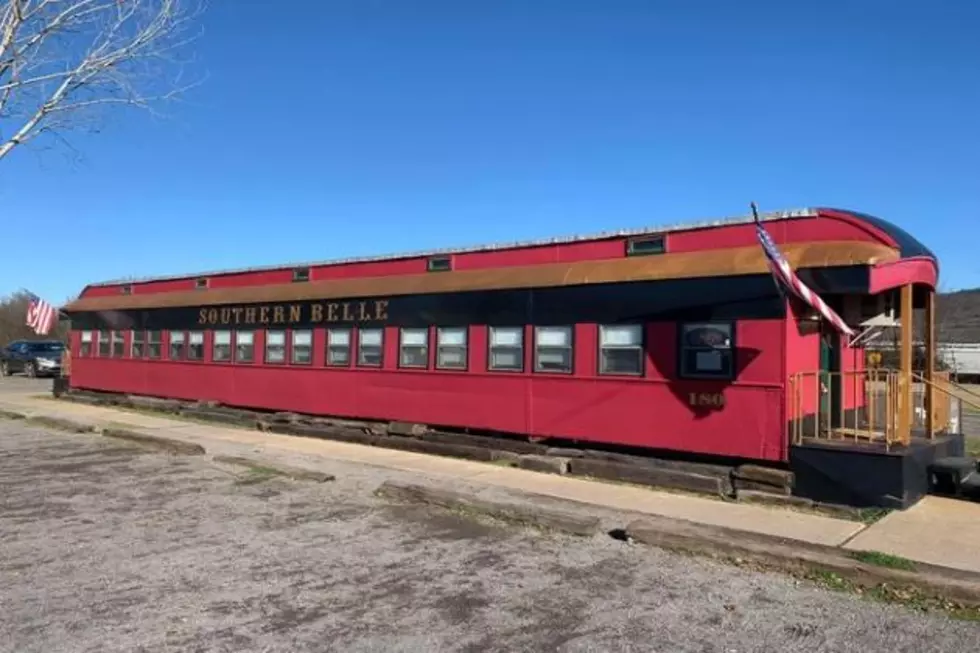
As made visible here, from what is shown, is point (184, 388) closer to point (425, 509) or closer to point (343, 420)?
point (343, 420)

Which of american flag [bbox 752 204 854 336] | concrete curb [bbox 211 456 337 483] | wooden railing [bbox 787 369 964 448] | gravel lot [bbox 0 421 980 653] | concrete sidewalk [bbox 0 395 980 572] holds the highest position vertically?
american flag [bbox 752 204 854 336]

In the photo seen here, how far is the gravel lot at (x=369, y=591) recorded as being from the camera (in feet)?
17.4

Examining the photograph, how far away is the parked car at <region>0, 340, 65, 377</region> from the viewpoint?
124 ft

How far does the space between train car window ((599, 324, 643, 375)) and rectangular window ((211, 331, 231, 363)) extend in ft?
32.7

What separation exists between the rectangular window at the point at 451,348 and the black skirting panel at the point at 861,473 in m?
5.60

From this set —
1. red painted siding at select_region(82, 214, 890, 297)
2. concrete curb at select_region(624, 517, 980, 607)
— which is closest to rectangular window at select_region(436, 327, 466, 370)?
red painted siding at select_region(82, 214, 890, 297)

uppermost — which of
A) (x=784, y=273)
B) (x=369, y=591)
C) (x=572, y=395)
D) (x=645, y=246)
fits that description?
(x=645, y=246)

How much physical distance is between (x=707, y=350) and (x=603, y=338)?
161 cm

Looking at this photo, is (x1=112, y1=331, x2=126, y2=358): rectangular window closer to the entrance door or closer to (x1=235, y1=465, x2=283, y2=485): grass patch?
(x1=235, y1=465, x2=283, y2=485): grass patch

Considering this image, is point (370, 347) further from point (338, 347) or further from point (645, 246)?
point (645, 246)

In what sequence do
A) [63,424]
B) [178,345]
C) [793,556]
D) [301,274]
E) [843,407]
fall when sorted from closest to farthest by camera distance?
[793,556]
[843,407]
[63,424]
[301,274]
[178,345]

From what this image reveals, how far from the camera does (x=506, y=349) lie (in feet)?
43.3

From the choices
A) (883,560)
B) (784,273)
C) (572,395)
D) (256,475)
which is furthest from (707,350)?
(256,475)

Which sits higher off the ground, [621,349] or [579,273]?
[579,273]
